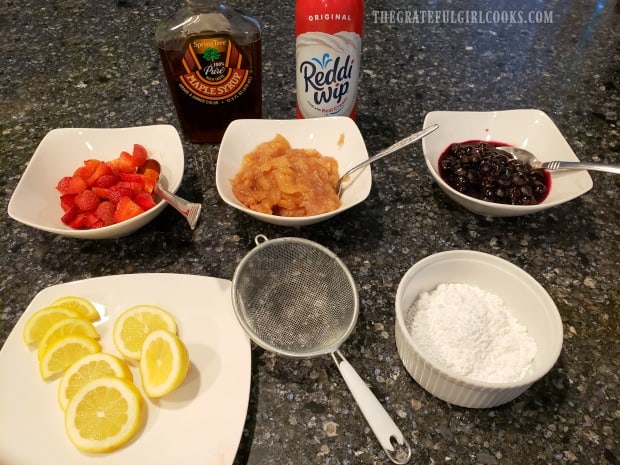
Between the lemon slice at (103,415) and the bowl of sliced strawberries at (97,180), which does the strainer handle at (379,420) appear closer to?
the lemon slice at (103,415)

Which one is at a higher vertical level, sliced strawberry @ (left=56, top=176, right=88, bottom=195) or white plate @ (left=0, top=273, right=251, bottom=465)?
sliced strawberry @ (left=56, top=176, right=88, bottom=195)

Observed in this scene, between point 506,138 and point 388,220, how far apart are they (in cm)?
41

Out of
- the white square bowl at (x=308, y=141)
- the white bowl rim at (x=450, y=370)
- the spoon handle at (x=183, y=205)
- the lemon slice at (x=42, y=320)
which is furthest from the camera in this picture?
the white square bowl at (x=308, y=141)

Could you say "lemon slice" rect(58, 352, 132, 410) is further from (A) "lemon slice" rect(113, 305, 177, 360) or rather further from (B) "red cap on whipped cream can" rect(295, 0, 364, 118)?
(B) "red cap on whipped cream can" rect(295, 0, 364, 118)

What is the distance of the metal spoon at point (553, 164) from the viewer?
1.01 metres

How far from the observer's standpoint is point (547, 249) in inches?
42.0

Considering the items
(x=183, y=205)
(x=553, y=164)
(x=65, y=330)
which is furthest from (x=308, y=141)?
(x=65, y=330)

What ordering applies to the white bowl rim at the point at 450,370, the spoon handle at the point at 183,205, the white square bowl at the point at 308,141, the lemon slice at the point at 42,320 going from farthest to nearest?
the white square bowl at the point at 308,141 < the spoon handle at the point at 183,205 < the lemon slice at the point at 42,320 < the white bowl rim at the point at 450,370

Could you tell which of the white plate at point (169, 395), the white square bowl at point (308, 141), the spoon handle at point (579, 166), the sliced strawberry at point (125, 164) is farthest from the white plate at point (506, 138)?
the sliced strawberry at point (125, 164)

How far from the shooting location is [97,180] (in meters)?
1.03

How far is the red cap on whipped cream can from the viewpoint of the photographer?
1025 millimetres

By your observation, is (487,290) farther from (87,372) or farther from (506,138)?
(87,372)

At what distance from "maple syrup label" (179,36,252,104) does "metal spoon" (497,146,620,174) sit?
69 centimetres

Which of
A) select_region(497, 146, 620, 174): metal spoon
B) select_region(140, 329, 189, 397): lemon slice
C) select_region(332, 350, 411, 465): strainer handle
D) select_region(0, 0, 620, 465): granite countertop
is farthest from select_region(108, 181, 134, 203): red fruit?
select_region(497, 146, 620, 174): metal spoon
